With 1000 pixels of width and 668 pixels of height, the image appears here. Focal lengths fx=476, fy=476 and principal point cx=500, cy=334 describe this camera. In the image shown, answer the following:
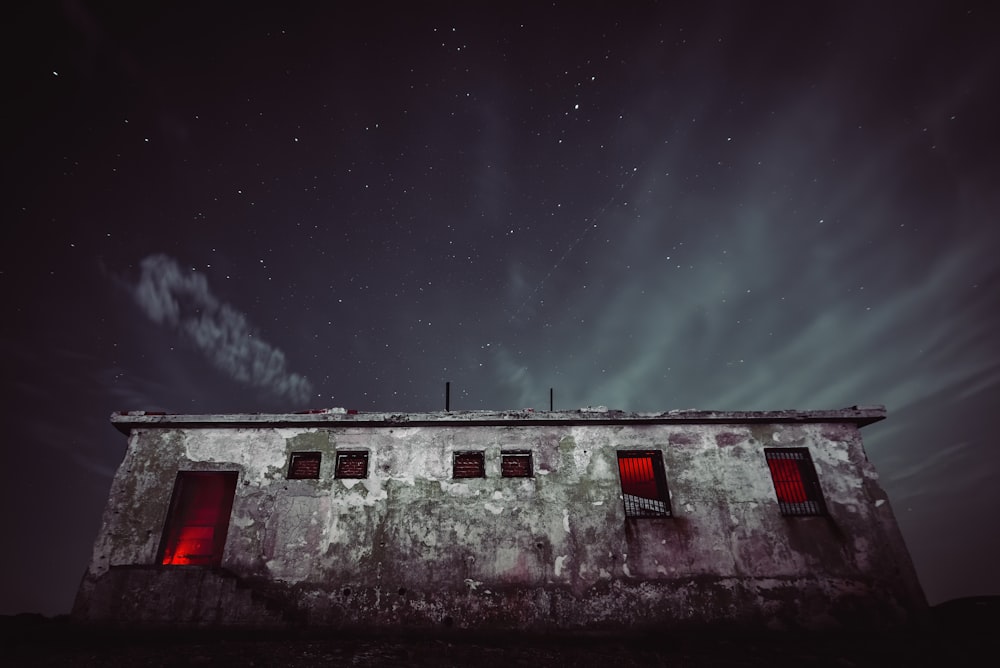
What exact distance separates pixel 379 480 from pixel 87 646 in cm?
553

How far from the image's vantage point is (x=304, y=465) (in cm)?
1050

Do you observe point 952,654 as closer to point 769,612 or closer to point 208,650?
point 769,612

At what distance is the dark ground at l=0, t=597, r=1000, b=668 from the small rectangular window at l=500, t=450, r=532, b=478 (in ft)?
9.92

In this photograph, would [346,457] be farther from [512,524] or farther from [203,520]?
[203,520]

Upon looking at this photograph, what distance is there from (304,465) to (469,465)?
364cm

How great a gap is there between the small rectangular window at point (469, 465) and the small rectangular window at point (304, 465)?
3.00 metres

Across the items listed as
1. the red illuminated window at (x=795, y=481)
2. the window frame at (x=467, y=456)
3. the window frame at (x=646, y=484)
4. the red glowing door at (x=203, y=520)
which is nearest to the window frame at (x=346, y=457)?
the window frame at (x=467, y=456)

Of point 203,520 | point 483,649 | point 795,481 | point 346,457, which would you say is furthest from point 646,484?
point 203,520

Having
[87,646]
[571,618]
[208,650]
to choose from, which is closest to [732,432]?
[571,618]

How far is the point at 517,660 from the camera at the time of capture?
787 cm

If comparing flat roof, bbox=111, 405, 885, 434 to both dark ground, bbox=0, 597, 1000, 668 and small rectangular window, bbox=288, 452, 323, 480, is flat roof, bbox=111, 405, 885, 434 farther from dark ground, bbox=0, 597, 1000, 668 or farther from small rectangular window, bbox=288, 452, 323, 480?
dark ground, bbox=0, 597, 1000, 668

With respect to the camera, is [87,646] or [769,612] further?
[769,612]

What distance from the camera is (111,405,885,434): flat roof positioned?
35.0 ft

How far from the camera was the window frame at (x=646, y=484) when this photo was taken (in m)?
Result: 10.2
